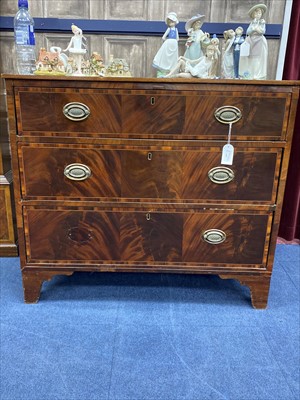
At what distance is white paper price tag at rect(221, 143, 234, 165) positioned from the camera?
1.35 meters

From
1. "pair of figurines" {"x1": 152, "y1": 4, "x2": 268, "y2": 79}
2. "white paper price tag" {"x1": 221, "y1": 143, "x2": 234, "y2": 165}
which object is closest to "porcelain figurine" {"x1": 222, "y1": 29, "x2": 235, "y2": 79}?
"pair of figurines" {"x1": 152, "y1": 4, "x2": 268, "y2": 79}

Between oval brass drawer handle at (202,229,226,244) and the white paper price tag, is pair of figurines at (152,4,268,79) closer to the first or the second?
the white paper price tag

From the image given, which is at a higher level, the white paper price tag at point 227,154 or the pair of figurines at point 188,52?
the pair of figurines at point 188,52

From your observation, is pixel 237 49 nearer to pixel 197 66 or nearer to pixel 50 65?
pixel 197 66

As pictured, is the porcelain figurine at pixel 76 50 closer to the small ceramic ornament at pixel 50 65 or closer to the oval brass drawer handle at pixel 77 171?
the small ceramic ornament at pixel 50 65

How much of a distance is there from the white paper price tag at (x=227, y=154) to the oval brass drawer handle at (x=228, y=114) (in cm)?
10

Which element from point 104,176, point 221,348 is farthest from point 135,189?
point 221,348

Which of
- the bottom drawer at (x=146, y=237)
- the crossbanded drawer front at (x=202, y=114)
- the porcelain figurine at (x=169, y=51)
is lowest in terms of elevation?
the bottom drawer at (x=146, y=237)

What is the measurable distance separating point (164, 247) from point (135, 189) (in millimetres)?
295

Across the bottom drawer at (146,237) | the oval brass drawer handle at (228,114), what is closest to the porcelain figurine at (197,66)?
the oval brass drawer handle at (228,114)

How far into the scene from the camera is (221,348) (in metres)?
1.33

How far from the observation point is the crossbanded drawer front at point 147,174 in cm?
137

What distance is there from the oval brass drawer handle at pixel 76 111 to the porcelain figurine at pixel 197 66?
0.41 metres

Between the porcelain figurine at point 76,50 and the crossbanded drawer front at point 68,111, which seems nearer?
the crossbanded drawer front at point 68,111
